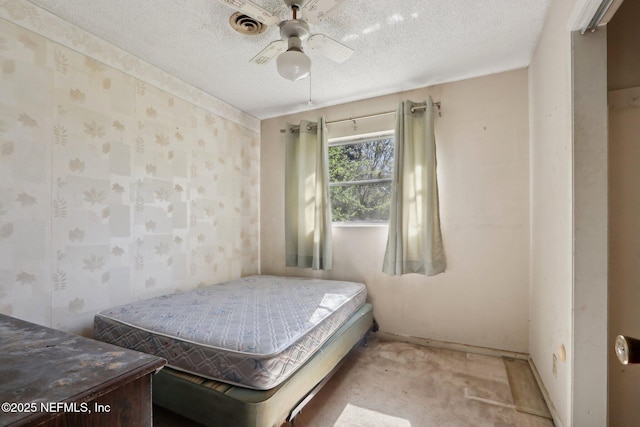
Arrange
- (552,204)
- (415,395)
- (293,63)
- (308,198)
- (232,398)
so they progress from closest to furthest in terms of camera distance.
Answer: (232,398) → (293,63) → (552,204) → (415,395) → (308,198)

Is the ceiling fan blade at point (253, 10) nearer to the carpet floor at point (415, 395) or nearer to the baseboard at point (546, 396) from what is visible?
the carpet floor at point (415, 395)

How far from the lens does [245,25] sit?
179cm

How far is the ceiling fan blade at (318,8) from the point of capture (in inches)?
56.1

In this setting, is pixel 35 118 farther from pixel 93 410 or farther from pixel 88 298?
pixel 93 410

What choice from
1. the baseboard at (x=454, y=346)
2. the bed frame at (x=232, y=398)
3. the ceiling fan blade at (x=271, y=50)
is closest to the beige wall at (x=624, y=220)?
the baseboard at (x=454, y=346)

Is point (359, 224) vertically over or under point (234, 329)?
over

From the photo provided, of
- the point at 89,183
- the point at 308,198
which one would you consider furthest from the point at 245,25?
the point at 308,198

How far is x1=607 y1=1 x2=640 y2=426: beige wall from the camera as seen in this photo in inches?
55.4

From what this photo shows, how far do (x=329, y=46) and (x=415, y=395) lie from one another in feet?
7.71

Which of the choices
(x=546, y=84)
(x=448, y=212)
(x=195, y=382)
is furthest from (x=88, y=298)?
(x=546, y=84)

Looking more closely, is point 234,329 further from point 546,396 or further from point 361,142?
point 361,142

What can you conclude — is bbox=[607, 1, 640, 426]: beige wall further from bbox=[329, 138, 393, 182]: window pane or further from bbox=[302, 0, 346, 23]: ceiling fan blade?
bbox=[329, 138, 393, 182]: window pane

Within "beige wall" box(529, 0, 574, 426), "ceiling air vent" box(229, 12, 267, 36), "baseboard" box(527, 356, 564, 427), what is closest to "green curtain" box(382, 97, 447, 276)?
"beige wall" box(529, 0, 574, 426)

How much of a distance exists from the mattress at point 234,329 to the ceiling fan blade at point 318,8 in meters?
1.74
